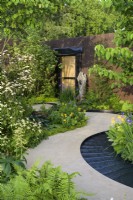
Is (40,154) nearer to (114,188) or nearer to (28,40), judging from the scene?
(114,188)

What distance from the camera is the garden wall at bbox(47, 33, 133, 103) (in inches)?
404

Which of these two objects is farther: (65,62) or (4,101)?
(65,62)

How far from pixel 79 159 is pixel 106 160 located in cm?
45

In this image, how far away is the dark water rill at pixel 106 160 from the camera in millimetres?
3978

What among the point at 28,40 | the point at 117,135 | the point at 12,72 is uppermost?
the point at 28,40

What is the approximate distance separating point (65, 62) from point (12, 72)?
491cm

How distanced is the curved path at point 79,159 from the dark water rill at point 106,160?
128 mm

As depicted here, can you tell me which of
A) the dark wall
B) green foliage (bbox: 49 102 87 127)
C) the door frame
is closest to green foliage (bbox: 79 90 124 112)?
the dark wall

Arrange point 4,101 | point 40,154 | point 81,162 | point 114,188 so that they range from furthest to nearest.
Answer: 1. point 4,101
2. point 40,154
3. point 81,162
4. point 114,188

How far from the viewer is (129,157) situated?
4523 mm

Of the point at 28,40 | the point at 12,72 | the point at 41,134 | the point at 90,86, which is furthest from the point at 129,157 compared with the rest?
the point at 28,40

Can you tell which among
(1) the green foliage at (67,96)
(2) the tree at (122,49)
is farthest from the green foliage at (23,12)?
(1) the green foliage at (67,96)

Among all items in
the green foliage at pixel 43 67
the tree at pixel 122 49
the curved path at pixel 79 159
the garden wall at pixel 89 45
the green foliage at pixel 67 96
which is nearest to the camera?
the curved path at pixel 79 159

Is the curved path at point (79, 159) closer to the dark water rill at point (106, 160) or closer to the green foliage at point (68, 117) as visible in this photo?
the dark water rill at point (106, 160)
